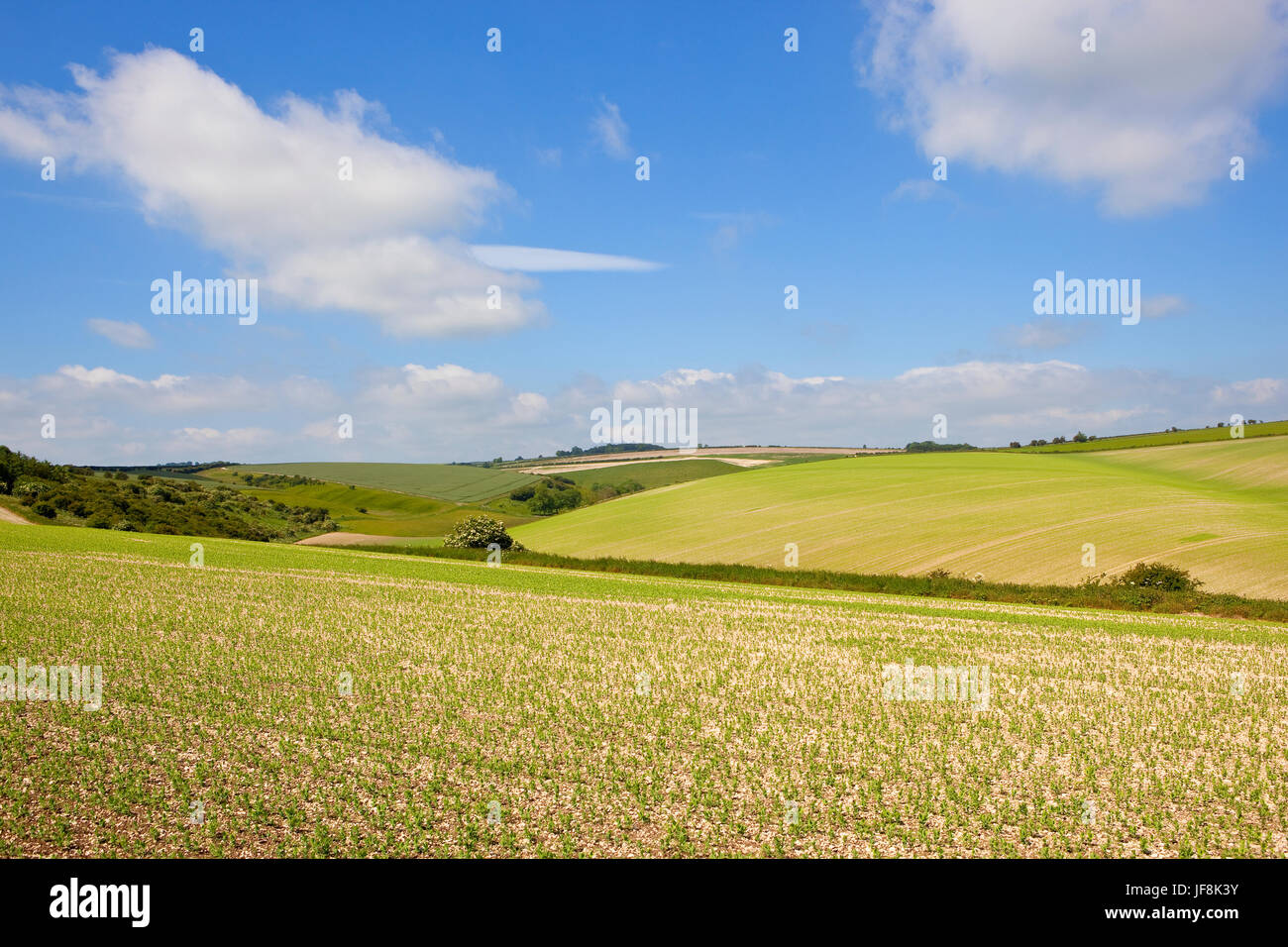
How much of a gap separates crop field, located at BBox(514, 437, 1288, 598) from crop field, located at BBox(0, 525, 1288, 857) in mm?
24171

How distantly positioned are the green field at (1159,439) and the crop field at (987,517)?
9.72 m

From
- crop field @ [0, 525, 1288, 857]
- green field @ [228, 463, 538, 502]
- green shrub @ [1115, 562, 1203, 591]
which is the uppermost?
green field @ [228, 463, 538, 502]

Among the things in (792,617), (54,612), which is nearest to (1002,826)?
(792,617)

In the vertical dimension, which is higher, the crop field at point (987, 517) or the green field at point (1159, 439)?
the green field at point (1159, 439)

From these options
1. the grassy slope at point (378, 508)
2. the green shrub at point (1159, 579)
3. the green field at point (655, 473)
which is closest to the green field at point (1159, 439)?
the green field at point (655, 473)

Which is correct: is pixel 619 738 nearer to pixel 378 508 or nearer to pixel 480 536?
pixel 480 536

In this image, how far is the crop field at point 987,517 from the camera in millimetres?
56281

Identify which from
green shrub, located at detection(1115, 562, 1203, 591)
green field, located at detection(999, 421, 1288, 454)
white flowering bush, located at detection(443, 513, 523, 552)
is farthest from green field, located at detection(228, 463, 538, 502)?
green shrub, located at detection(1115, 562, 1203, 591)

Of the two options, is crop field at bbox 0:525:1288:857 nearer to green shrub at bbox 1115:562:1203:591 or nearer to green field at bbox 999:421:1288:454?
green shrub at bbox 1115:562:1203:591

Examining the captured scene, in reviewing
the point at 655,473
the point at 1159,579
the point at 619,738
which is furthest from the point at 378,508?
the point at 619,738

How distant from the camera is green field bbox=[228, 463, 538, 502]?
165 meters

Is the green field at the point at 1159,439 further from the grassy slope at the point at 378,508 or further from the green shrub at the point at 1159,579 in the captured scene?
the grassy slope at the point at 378,508
